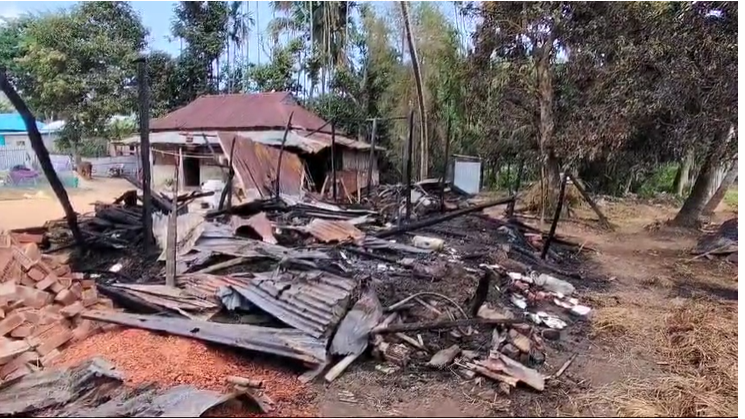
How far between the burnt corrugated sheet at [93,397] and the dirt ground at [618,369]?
53 cm

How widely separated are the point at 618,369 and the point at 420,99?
19.5 feet

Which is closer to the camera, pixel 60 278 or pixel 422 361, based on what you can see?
pixel 422 361

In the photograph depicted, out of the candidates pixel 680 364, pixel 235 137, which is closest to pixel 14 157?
pixel 235 137

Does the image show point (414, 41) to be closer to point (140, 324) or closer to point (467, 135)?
point (467, 135)

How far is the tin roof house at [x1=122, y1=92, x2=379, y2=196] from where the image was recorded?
18.8 ft

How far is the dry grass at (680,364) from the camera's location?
2145 millimetres

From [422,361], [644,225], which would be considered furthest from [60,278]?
[644,225]

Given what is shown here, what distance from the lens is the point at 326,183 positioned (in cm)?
799

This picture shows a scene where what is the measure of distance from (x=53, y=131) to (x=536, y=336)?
3.50 metres

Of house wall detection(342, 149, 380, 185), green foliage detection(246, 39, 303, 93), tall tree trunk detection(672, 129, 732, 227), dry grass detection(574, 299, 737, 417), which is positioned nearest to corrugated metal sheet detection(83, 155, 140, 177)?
green foliage detection(246, 39, 303, 93)

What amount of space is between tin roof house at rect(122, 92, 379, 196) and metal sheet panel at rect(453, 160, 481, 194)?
3306 mm

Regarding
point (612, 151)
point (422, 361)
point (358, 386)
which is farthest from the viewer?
point (612, 151)

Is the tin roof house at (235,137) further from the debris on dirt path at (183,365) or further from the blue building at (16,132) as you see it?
the debris on dirt path at (183,365)

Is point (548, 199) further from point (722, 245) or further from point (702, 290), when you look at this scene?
point (702, 290)
